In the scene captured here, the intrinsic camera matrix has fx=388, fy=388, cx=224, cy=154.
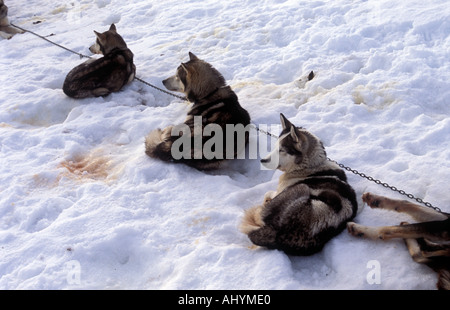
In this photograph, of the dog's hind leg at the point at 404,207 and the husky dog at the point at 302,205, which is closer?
the husky dog at the point at 302,205

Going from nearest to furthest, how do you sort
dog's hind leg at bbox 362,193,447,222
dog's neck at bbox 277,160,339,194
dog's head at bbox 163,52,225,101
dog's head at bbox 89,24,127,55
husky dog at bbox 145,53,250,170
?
dog's hind leg at bbox 362,193,447,222 < dog's neck at bbox 277,160,339,194 < husky dog at bbox 145,53,250,170 < dog's head at bbox 163,52,225,101 < dog's head at bbox 89,24,127,55

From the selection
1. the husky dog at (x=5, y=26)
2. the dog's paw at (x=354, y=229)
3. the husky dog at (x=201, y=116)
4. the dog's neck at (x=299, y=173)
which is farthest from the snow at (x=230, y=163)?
the husky dog at (x=5, y=26)

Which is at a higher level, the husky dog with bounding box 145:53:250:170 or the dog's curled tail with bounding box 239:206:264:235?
the husky dog with bounding box 145:53:250:170

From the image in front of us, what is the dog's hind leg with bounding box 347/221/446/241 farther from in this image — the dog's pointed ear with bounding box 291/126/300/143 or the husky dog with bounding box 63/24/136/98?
the husky dog with bounding box 63/24/136/98

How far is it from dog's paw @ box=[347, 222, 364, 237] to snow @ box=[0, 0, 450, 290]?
0.08m

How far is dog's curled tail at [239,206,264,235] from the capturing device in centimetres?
338

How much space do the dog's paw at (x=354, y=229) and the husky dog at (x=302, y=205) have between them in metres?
0.06

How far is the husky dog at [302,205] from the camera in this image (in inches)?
125

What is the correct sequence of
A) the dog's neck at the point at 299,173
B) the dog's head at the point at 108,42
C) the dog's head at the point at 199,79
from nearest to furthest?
the dog's neck at the point at 299,173, the dog's head at the point at 199,79, the dog's head at the point at 108,42

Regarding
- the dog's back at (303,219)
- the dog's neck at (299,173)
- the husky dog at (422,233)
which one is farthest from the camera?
the dog's neck at (299,173)

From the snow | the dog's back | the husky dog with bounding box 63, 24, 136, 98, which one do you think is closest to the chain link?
the snow

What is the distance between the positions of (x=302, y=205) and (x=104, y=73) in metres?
4.62

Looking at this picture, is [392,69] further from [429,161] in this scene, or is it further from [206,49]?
[206,49]

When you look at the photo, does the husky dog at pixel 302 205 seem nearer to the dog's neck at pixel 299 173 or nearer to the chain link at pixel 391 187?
the dog's neck at pixel 299 173
